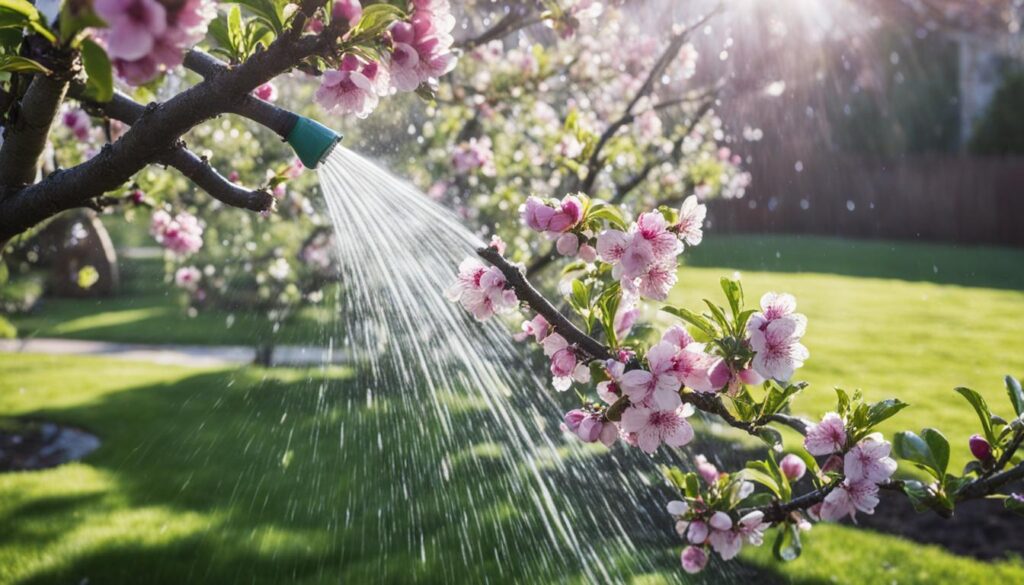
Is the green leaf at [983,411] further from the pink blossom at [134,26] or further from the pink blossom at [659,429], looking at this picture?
the pink blossom at [134,26]

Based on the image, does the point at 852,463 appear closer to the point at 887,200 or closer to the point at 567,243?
the point at 567,243

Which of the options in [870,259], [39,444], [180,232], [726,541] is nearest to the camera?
[726,541]

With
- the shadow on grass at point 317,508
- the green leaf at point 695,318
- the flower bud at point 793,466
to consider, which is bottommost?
the shadow on grass at point 317,508

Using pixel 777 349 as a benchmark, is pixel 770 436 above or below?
below

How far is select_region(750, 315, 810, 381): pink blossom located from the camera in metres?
1.71

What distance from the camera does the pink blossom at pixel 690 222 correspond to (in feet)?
6.13

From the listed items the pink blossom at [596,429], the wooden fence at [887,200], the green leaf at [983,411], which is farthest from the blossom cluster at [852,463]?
the wooden fence at [887,200]

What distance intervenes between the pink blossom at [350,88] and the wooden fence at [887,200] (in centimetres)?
2367

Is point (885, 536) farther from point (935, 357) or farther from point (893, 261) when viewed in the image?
point (893, 261)

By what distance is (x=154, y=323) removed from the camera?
11.0 m

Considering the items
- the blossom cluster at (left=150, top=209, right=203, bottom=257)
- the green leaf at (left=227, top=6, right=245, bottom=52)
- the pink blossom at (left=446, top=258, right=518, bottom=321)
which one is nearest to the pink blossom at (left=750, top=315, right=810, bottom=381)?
the pink blossom at (left=446, top=258, right=518, bottom=321)

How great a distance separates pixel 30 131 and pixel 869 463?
1766mm

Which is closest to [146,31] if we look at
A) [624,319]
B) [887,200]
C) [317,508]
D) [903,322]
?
[624,319]

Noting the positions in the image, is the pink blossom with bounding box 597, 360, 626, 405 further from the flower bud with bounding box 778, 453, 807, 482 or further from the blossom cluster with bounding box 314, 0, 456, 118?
the flower bud with bounding box 778, 453, 807, 482
